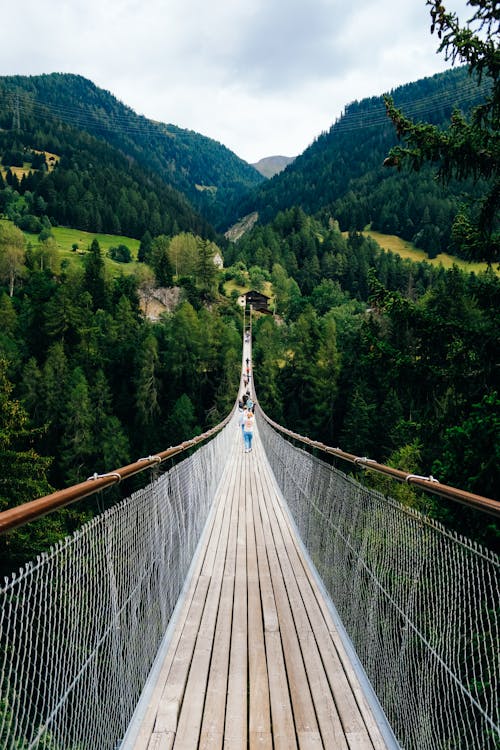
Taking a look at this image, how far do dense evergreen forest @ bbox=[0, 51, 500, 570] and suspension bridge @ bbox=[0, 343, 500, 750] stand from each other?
274cm

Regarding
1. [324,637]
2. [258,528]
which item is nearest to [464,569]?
[324,637]

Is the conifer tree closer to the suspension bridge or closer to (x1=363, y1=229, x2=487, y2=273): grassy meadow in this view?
the suspension bridge

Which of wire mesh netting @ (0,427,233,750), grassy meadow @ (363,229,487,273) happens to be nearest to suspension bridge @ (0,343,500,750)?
wire mesh netting @ (0,427,233,750)

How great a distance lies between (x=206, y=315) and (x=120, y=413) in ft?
45.5

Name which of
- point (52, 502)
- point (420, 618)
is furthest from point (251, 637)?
point (52, 502)

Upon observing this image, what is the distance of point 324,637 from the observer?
10.2ft

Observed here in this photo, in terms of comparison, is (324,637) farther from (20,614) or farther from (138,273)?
(138,273)

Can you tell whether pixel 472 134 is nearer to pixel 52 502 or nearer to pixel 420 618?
pixel 420 618

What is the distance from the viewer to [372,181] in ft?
401

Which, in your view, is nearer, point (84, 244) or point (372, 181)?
point (84, 244)

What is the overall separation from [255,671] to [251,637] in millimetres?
425

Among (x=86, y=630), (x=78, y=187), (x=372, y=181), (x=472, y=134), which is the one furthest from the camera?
(x=372, y=181)

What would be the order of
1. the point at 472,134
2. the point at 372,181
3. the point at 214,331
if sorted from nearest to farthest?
the point at 472,134 → the point at 214,331 → the point at 372,181

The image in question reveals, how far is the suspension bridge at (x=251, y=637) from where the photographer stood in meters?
1.51
